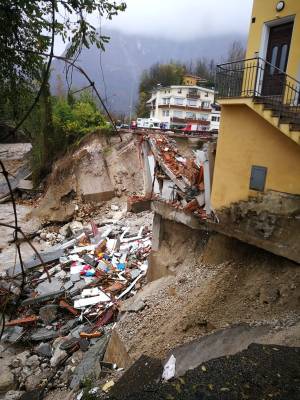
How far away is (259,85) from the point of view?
8.30 m

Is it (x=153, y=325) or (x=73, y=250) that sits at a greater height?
(x=153, y=325)

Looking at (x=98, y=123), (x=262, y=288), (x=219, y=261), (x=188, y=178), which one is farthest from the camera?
(x=98, y=123)

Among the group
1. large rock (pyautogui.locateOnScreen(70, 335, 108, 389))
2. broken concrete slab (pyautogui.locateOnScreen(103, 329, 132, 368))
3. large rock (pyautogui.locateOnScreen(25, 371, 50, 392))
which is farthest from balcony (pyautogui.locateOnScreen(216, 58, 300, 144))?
large rock (pyautogui.locateOnScreen(25, 371, 50, 392))

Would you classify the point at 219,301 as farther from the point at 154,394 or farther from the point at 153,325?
the point at 154,394

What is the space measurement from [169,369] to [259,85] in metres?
7.14

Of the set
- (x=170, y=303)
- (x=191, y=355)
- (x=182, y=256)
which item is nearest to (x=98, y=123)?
(x=182, y=256)

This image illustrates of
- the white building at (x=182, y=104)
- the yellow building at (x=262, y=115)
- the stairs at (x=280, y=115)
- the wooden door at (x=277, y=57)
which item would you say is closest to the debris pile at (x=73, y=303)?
the yellow building at (x=262, y=115)

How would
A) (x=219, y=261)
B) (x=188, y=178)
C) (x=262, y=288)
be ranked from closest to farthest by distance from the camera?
(x=262, y=288), (x=219, y=261), (x=188, y=178)

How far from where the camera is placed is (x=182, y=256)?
8.48 metres

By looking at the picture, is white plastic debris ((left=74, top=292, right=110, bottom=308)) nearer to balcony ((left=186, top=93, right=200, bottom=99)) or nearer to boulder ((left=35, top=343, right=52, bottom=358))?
boulder ((left=35, top=343, right=52, bottom=358))

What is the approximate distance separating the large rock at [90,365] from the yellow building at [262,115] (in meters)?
4.65

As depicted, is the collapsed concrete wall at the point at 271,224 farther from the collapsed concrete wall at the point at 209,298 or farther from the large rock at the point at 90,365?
the large rock at the point at 90,365

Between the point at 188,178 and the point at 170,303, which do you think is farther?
the point at 188,178

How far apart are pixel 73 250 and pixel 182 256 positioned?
6.08 metres
